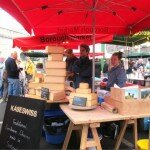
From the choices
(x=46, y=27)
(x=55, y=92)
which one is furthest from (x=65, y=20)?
(x=55, y=92)

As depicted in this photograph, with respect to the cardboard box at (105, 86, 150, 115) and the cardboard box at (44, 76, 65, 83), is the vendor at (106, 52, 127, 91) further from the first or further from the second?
the cardboard box at (105, 86, 150, 115)

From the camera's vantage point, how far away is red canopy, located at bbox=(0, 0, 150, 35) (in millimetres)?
3414

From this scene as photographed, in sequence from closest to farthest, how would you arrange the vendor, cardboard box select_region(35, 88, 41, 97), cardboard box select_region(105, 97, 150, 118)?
cardboard box select_region(105, 97, 150, 118) < cardboard box select_region(35, 88, 41, 97) < the vendor

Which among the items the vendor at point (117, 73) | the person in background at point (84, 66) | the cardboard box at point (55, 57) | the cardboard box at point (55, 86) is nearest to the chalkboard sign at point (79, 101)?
the cardboard box at point (55, 86)

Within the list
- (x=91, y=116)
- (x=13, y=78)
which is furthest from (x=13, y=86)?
(x=91, y=116)

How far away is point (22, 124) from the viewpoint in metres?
2.77

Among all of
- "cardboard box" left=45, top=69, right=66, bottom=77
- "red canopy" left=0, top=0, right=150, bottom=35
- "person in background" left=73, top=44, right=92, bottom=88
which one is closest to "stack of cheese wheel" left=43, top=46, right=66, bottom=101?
"cardboard box" left=45, top=69, right=66, bottom=77

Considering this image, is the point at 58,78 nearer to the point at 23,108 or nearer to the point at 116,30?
the point at 23,108

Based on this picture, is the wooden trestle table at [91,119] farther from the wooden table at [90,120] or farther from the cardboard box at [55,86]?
the cardboard box at [55,86]

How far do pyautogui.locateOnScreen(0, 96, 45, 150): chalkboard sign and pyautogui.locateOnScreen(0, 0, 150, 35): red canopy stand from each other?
111cm

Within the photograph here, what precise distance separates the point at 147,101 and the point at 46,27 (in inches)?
101

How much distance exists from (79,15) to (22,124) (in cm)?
220

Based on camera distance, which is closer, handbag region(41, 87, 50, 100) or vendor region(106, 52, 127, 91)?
handbag region(41, 87, 50, 100)

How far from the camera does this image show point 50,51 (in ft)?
12.1
